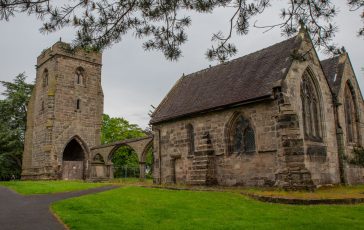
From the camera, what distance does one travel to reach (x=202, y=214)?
10141 millimetres

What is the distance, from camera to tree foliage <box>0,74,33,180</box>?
41.7 m

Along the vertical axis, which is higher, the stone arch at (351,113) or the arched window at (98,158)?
the stone arch at (351,113)

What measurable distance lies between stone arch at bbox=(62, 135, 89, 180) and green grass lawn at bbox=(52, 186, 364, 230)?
2380 centimetres

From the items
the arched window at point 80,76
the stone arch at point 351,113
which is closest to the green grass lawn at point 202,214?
the stone arch at point 351,113

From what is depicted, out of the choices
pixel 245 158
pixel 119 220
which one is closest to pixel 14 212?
pixel 119 220

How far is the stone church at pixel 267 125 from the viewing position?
1694cm

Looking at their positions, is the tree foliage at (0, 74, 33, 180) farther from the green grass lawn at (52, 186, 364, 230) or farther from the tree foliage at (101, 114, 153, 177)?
the green grass lawn at (52, 186, 364, 230)

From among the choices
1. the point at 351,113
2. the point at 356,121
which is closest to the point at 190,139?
the point at 351,113

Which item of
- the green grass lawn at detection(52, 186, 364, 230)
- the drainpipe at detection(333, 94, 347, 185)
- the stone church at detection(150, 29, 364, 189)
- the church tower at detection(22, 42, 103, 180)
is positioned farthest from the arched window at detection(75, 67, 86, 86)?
the green grass lawn at detection(52, 186, 364, 230)

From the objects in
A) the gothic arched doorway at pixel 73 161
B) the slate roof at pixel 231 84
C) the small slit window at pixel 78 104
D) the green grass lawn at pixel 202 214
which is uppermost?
the small slit window at pixel 78 104

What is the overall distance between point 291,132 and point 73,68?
26867mm

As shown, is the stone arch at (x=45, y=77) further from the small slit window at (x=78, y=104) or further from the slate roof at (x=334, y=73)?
the slate roof at (x=334, y=73)

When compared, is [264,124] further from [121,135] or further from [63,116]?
[121,135]

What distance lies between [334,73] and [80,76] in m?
25.3
